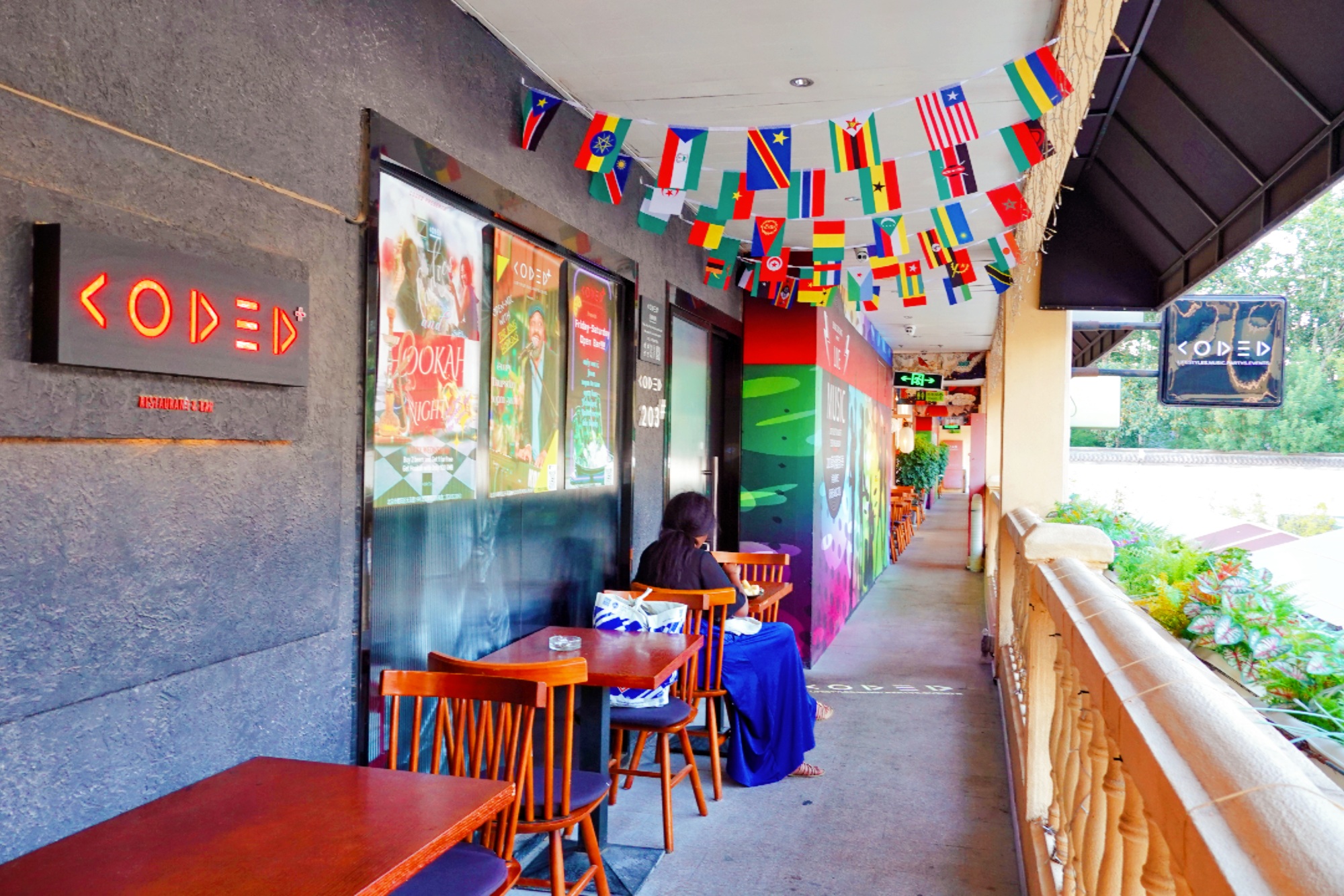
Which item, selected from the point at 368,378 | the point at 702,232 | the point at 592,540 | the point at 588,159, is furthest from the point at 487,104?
the point at 592,540

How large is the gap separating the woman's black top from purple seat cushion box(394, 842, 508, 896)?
185 centimetres

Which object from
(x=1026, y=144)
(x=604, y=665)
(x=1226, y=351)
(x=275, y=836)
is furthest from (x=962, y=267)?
(x=275, y=836)

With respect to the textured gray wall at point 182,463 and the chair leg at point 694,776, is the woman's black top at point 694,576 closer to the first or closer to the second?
the chair leg at point 694,776

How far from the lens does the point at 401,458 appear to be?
2.61 meters

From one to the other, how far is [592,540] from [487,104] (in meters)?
1.87

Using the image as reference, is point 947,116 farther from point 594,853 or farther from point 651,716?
point 594,853

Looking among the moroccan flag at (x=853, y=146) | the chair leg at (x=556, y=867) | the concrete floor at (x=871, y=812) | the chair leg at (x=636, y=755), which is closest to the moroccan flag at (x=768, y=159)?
the moroccan flag at (x=853, y=146)

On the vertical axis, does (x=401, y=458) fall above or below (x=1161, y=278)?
below

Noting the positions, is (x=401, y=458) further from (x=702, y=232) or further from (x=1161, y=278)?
(x=1161, y=278)

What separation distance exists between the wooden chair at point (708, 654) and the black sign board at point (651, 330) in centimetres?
125

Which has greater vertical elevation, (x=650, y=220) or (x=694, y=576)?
(x=650, y=220)

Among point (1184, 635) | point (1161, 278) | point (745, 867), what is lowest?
point (745, 867)

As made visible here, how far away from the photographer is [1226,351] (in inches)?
252

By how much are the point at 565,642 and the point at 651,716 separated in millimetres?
436
